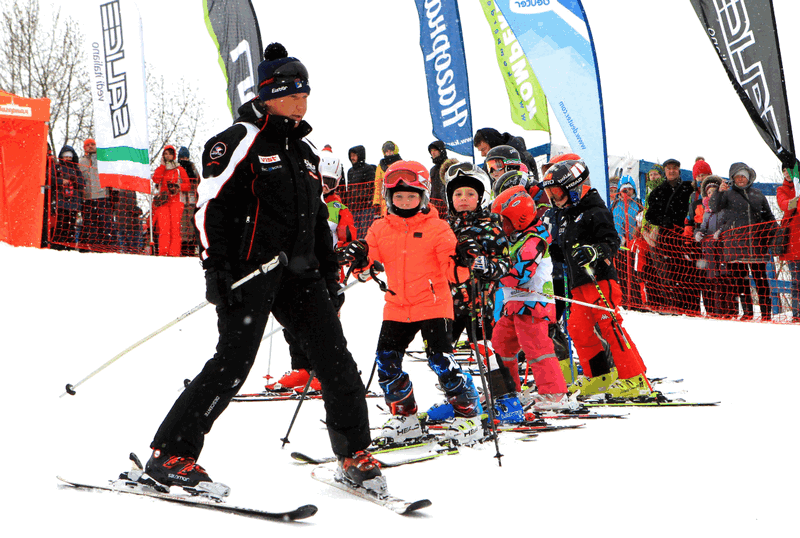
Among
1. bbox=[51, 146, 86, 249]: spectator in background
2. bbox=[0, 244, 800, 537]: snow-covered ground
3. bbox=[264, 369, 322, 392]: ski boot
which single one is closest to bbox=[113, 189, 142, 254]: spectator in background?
bbox=[51, 146, 86, 249]: spectator in background

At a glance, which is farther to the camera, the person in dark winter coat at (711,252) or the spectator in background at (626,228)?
the spectator in background at (626,228)

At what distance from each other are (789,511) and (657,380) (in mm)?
3798

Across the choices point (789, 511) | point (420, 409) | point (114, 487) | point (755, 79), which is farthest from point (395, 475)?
point (755, 79)

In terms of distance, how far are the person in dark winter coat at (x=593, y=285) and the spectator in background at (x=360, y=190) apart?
714cm

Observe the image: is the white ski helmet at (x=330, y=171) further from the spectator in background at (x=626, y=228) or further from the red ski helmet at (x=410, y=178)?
the spectator in background at (x=626, y=228)

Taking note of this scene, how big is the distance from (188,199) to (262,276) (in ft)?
34.6

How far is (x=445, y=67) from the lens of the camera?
498 inches

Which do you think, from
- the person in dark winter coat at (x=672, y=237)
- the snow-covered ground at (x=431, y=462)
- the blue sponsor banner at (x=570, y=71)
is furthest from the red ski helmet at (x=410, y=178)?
the person in dark winter coat at (x=672, y=237)

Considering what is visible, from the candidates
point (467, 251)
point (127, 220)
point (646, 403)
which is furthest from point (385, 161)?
point (467, 251)

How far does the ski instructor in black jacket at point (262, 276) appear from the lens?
3.18 metres

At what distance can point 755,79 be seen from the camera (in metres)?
8.84

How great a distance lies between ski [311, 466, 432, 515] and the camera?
118 inches

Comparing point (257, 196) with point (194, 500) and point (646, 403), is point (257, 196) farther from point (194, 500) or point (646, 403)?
point (646, 403)

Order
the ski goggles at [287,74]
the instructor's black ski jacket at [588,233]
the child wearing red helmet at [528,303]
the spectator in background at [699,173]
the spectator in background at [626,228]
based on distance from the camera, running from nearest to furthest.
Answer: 1. the ski goggles at [287,74]
2. the child wearing red helmet at [528,303]
3. the instructor's black ski jacket at [588,233]
4. the spectator in background at [699,173]
5. the spectator in background at [626,228]
